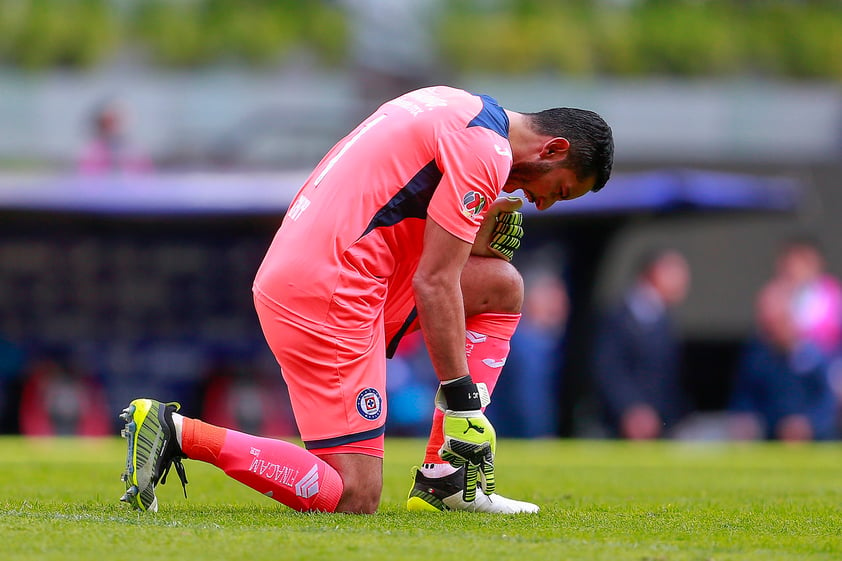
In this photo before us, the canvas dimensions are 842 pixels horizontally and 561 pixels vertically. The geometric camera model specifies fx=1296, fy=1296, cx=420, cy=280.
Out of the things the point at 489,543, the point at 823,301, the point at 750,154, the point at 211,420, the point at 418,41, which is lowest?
the point at 211,420

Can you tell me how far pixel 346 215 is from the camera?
4.82 metres

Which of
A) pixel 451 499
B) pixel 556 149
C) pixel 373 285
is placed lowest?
pixel 451 499

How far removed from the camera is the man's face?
4922mm

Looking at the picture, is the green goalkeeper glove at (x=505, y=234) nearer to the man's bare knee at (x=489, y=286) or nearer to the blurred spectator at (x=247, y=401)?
the man's bare knee at (x=489, y=286)

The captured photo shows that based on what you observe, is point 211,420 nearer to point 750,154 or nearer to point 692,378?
point 692,378

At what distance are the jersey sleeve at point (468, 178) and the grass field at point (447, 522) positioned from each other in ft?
3.53

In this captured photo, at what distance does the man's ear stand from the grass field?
1.36 m

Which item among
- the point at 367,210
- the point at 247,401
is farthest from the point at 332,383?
the point at 247,401

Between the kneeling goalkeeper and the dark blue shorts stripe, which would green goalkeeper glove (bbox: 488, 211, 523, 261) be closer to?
the kneeling goalkeeper

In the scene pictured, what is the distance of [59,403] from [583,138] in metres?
9.68

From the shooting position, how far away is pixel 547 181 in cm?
495

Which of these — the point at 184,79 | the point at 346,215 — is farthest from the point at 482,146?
the point at 184,79

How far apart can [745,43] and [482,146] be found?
17.6m

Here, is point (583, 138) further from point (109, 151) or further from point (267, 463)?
point (109, 151)
